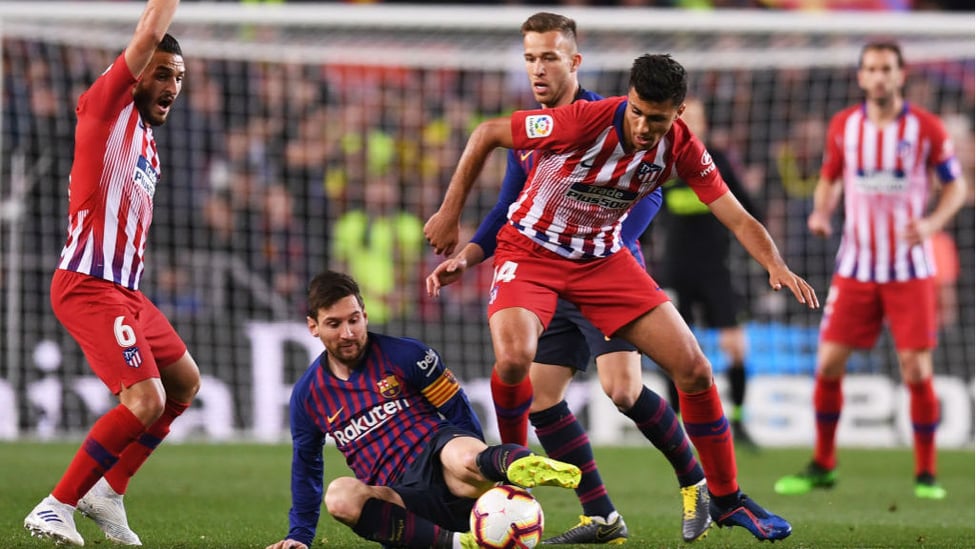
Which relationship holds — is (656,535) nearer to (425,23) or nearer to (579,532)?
(579,532)

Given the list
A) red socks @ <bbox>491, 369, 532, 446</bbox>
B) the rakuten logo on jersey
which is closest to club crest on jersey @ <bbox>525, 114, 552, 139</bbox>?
red socks @ <bbox>491, 369, 532, 446</bbox>

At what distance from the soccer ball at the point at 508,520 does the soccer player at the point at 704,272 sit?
496cm

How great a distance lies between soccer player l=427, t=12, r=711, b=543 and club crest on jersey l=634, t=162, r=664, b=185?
51cm

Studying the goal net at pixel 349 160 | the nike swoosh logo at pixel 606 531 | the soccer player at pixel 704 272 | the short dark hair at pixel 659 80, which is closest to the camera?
the short dark hair at pixel 659 80

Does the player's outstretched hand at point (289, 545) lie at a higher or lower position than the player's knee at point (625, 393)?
lower

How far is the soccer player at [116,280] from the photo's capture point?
4867 mm

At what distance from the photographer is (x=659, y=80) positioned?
4535mm

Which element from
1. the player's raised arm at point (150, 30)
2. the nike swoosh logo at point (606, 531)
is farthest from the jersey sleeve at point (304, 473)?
the player's raised arm at point (150, 30)

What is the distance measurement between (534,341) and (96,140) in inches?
67.8

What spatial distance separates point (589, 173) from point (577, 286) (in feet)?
1.41

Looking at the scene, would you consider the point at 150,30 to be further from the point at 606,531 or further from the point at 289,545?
the point at 606,531

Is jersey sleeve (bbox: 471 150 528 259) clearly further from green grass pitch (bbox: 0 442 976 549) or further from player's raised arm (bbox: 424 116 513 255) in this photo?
green grass pitch (bbox: 0 442 976 549)

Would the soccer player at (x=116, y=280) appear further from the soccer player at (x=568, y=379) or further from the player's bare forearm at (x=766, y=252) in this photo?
the player's bare forearm at (x=766, y=252)

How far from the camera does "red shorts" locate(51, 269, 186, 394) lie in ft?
16.1
